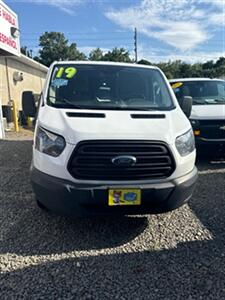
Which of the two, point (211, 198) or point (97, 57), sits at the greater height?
point (97, 57)

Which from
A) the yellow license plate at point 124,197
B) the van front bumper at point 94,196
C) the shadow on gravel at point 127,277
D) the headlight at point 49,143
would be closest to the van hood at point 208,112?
the van front bumper at point 94,196

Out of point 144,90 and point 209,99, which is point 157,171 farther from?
point 209,99

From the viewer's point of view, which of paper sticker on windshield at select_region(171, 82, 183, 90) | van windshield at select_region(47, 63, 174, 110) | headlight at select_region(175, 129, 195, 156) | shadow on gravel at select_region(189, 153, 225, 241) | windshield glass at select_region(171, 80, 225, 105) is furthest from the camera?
paper sticker on windshield at select_region(171, 82, 183, 90)

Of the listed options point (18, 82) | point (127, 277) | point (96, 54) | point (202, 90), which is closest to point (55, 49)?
point (96, 54)

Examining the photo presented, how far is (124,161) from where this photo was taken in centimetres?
289

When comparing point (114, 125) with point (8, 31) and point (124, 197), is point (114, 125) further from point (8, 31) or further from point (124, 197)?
point (8, 31)

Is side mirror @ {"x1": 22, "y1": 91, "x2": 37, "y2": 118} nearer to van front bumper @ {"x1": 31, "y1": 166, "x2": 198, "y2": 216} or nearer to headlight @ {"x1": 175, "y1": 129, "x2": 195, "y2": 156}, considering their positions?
van front bumper @ {"x1": 31, "y1": 166, "x2": 198, "y2": 216}

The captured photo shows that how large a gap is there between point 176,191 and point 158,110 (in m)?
1.10

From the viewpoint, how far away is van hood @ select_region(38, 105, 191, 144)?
293cm

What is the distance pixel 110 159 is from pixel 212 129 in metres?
3.62

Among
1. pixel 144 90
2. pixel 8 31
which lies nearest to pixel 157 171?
pixel 144 90

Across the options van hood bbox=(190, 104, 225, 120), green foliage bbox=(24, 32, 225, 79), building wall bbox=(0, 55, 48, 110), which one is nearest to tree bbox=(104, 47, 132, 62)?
green foliage bbox=(24, 32, 225, 79)

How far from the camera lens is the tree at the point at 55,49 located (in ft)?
215

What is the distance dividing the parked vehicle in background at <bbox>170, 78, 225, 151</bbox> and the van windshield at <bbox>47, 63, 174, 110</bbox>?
44.3 inches
